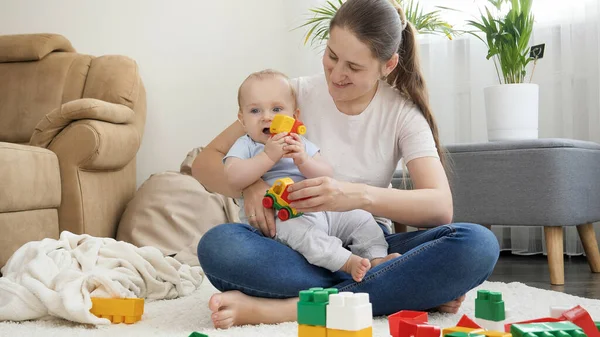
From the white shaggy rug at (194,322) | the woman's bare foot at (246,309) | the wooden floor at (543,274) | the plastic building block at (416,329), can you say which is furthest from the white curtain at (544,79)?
the plastic building block at (416,329)

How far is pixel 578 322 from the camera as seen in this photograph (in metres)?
1.03

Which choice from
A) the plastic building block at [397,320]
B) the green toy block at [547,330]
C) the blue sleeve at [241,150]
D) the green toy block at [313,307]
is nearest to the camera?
the green toy block at [547,330]

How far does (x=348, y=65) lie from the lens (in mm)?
1559

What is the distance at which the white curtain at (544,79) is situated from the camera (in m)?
3.10

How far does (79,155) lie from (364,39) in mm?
1491

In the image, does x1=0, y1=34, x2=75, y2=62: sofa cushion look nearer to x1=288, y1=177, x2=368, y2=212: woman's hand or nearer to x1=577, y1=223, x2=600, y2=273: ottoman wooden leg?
x1=288, y1=177, x2=368, y2=212: woman's hand

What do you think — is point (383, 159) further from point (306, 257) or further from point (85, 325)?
point (85, 325)

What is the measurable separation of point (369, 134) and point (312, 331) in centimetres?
80

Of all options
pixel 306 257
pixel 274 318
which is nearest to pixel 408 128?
pixel 306 257

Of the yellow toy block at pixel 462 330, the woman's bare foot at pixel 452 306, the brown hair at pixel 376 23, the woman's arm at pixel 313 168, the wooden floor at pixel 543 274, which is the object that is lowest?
the wooden floor at pixel 543 274

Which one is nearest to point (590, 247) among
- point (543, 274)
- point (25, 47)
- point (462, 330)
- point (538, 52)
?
point (543, 274)

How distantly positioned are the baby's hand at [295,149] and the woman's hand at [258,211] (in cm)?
12

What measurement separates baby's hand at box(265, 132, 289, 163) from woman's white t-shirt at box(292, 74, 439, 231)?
11.0 inches

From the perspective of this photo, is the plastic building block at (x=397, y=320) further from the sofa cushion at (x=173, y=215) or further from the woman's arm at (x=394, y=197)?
the sofa cushion at (x=173, y=215)
